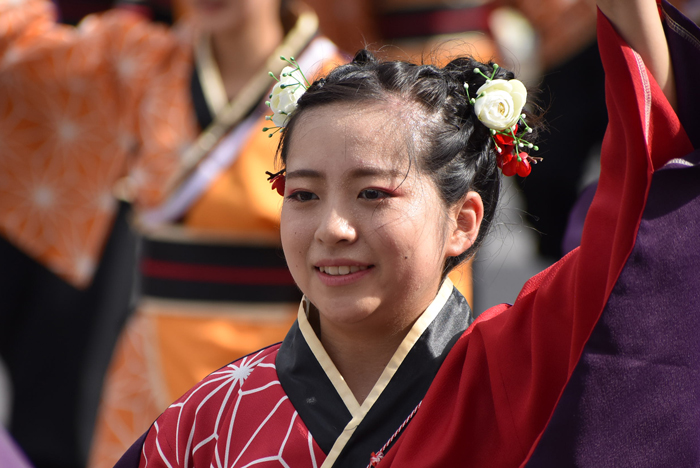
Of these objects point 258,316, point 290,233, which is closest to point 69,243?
point 258,316

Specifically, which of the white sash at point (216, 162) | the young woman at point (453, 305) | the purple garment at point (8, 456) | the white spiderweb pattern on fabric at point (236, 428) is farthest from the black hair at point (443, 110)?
the white sash at point (216, 162)

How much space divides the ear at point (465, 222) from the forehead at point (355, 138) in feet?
0.45

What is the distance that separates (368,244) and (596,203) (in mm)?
336

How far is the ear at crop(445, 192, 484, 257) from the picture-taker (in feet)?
4.72

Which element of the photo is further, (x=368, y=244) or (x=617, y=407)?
(x=368, y=244)

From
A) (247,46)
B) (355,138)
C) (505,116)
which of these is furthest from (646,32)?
(247,46)

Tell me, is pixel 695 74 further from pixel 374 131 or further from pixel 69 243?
pixel 69 243

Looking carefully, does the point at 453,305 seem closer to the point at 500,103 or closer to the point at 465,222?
the point at 465,222

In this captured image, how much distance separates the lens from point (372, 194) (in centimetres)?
134

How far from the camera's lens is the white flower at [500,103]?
1.43 m

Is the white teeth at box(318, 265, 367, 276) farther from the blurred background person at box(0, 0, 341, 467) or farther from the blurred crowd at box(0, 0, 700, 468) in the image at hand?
the blurred background person at box(0, 0, 341, 467)

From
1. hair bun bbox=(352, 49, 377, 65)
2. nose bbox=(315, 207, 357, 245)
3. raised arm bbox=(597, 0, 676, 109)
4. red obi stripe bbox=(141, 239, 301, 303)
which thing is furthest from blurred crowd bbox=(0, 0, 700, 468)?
raised arm bbox=(597, 0, 676, 109)

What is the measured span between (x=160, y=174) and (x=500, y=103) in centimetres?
142

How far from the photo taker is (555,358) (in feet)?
3.93
